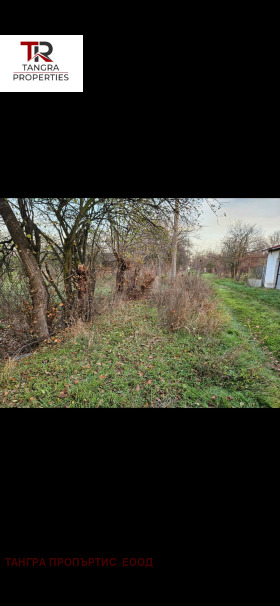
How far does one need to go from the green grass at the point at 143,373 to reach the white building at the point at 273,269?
5.72 m

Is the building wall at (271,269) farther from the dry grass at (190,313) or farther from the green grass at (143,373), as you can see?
the green grass at (143,373)

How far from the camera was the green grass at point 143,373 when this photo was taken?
6.10ft

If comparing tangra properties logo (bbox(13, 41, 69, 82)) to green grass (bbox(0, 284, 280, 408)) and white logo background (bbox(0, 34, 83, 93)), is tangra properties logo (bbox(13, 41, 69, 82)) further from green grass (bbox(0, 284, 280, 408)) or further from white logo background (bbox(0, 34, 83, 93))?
green grass (bbox(0, 284, 280, 408))

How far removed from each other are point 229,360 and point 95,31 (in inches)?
119

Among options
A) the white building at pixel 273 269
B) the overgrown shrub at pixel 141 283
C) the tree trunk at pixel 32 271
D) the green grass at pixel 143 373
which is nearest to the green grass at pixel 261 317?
the green grass at pixel 143 373

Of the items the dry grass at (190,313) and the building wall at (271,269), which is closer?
the dry grass at (190,313)

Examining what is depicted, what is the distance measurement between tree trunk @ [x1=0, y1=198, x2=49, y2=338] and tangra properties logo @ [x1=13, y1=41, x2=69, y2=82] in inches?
88.3

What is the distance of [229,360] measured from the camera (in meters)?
2.45

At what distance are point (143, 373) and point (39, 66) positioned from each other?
8.48 feet

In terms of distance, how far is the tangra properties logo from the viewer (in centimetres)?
88

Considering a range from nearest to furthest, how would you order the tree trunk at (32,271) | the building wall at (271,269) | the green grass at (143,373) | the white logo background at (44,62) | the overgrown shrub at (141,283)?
1. the white logo background at (44,62)
2. the green grass at (143,373)
3. the tree trunk at (32,271)
4. the overgrown shrub at (141,283)
5. the building wall at (271,269)

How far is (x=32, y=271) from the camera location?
9.86ft
